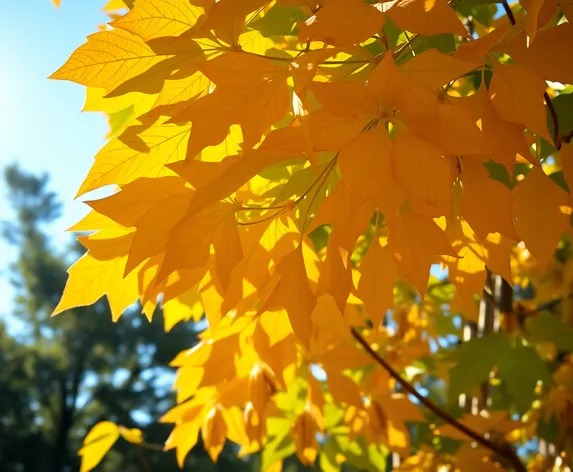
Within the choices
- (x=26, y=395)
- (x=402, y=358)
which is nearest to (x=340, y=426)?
(x=402, y=358)

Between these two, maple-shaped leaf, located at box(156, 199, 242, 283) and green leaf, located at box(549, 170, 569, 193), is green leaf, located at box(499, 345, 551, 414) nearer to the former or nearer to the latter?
green leaf, located at box(549, 170, 569, 193)

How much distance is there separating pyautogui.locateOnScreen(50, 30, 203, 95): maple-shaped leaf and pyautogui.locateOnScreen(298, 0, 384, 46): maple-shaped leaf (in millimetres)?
134

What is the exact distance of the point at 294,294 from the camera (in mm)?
462

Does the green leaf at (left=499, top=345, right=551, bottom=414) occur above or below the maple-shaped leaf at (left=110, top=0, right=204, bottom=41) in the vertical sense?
below

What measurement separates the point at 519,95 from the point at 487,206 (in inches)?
3.4

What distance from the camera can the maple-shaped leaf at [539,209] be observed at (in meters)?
0.51

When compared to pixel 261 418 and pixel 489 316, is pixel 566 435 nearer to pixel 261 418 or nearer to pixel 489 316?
pixel 489 316

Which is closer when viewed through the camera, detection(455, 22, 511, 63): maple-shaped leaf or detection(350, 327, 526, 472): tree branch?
detection(455, 22, 511, 63): maple-shaped leaf

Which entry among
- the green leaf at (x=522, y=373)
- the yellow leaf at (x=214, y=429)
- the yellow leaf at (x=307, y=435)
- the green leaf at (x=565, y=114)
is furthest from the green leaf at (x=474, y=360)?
the green leaf at (x=565, y=114)

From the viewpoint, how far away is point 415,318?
167 centimetres

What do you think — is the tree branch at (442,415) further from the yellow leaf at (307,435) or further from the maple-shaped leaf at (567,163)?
the maple-shaped leaf at (567,163)

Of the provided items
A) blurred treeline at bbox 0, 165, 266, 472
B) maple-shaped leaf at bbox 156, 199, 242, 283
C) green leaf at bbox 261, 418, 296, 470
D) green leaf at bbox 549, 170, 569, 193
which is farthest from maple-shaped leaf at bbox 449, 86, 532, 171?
blurred treeline at bbox 0, 165, 266, 472

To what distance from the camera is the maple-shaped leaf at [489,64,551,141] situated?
406 mm

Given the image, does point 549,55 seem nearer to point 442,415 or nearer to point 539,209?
point 539,209
